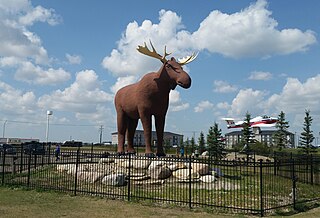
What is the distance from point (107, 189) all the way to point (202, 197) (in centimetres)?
350

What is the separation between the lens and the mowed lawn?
905 cm

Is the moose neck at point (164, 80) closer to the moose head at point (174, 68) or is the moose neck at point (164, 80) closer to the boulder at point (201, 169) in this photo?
the moose head at point (174, 68)

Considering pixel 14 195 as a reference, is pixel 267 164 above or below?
above

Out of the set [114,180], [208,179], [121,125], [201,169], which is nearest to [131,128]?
[121,125]

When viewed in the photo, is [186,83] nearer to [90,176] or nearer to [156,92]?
[156,92]

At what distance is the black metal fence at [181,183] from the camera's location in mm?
10422

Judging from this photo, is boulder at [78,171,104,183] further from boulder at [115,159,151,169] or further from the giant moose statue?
the giant moose statue

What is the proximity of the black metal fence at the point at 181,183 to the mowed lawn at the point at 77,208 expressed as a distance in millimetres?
610

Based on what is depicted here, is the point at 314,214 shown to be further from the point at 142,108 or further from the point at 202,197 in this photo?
the point at 142,108

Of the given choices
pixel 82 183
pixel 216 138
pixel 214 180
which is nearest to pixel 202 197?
pixel 214 180

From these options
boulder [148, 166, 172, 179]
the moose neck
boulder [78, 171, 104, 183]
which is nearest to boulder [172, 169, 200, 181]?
boulder [148, 166, 172, 179]

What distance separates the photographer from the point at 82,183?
13.5 m

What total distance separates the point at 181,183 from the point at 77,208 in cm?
466

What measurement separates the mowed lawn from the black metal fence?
24.0 inches
